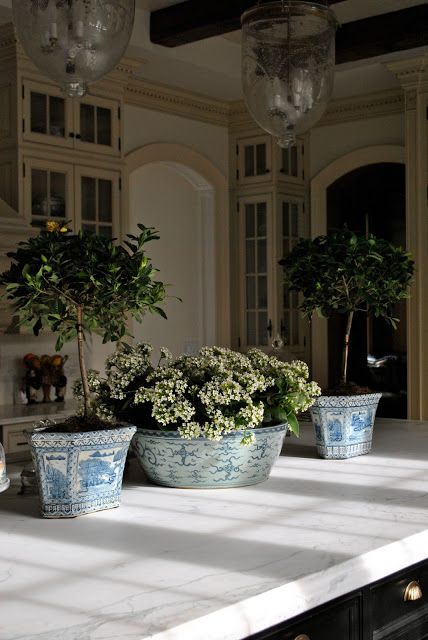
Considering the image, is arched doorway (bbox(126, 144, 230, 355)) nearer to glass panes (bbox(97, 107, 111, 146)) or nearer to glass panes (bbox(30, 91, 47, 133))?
glass panes (bbox(97, 107, 111, 146))

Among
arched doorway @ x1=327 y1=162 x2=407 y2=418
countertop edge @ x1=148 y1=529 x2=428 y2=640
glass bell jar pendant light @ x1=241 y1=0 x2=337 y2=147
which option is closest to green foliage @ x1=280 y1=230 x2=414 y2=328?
glass bell jar pendant light @ x1=241 y1=0 x2=337 y2=147

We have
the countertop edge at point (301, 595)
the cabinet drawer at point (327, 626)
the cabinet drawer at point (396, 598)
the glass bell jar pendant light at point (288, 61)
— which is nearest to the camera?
the countertop edge at point (301, 595)

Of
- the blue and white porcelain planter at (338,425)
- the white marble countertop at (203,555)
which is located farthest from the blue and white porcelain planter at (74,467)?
the blue and white porcelain planter at (338,425)

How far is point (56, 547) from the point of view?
5.02 ft

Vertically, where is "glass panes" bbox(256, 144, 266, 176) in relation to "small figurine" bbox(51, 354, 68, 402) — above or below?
above

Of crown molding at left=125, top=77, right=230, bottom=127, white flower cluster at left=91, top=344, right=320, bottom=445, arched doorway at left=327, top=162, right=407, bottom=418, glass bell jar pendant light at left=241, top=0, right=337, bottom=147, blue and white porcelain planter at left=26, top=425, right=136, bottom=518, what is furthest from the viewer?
arched doorway at left=327, top=162, right=407, bottom=418

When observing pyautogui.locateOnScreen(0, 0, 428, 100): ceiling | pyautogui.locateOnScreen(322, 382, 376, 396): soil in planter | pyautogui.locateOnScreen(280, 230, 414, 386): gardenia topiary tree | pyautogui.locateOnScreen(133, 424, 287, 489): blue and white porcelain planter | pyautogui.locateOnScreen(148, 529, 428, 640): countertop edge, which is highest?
pyautogui.locateOnScreen(0, 0, 428, 100): ceiling

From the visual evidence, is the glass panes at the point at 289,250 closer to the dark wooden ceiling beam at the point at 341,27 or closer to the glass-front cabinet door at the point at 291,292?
the glass-front cabinet door at the point at 291,292

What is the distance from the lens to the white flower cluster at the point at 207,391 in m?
1.93

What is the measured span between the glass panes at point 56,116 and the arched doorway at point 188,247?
151cm

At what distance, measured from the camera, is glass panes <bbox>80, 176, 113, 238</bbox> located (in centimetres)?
545

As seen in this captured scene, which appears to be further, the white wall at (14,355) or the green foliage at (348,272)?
the white wall at (14,355)

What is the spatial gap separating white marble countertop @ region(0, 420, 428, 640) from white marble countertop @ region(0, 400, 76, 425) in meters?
2.65

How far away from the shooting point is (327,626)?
1448 mm
